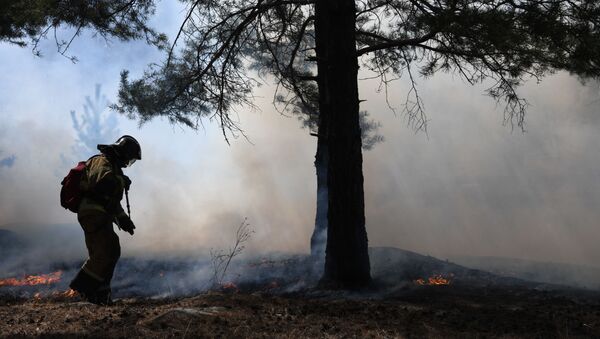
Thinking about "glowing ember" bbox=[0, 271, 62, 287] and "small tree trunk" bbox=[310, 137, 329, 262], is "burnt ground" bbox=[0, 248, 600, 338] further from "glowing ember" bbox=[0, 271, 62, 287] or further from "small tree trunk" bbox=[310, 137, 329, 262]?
"glowing ember" bbox=[0, 271, 62, 287]

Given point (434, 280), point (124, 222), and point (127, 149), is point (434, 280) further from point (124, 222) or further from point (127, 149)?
point (127, 149)

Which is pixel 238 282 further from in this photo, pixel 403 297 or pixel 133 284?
pixel 403 297

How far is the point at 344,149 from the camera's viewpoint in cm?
670

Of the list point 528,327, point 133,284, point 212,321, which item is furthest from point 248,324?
point 133,284

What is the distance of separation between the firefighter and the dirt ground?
0.38 m

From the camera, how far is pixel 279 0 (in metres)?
7.34

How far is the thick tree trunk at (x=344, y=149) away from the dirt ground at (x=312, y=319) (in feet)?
3.81

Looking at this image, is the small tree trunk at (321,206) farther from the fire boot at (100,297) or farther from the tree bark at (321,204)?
the fire boot at (100,297)

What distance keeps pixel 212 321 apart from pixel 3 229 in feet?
47.6

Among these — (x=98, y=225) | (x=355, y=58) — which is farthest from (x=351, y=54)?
(x=98, y=225)

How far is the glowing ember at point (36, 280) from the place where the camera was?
916 centimetres

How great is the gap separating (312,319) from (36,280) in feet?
23.1

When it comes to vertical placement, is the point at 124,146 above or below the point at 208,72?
below

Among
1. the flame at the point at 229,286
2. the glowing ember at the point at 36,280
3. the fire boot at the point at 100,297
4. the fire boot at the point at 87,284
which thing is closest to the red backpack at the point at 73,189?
the fire boot at the point at 87,284
